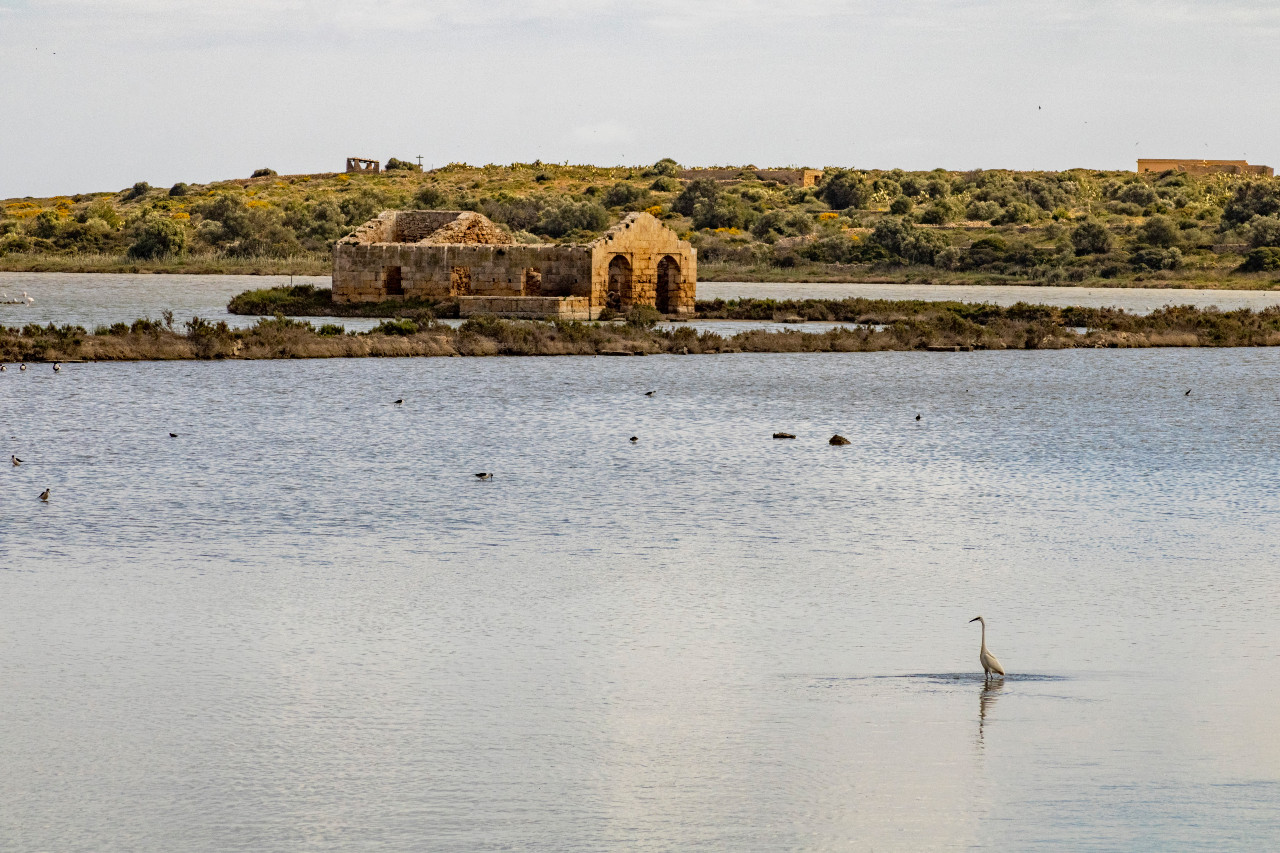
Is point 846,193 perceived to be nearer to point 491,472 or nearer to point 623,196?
point 623,196

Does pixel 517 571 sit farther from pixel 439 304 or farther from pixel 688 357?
pixel 439 304

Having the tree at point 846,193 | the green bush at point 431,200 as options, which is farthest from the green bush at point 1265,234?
the green bush at point 431,200

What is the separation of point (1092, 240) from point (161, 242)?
144 ft

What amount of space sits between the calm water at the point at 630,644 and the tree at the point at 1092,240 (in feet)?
177

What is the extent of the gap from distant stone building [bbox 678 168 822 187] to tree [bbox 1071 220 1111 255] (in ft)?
108

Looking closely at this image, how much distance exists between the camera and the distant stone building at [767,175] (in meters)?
108

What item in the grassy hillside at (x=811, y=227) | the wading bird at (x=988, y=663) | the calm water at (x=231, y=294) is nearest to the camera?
the wading bird at (x=988, y=663)

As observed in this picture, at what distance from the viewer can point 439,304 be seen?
44438 mm

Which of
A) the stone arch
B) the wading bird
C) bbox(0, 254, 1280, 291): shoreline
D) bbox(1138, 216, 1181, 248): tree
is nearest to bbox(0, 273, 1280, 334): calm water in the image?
bbox(0, 254, 1280, 291): shoreline

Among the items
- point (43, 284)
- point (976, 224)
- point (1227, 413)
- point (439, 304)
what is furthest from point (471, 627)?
point (976, 224)

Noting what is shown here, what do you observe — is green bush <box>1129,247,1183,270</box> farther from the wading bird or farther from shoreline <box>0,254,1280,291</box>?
the wading bird

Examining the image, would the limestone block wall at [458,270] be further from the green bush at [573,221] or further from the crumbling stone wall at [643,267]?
the green bush at [573,221]

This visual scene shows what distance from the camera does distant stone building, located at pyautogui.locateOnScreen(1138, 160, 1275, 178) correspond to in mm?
127600

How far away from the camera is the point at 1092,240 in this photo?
7450 cm
